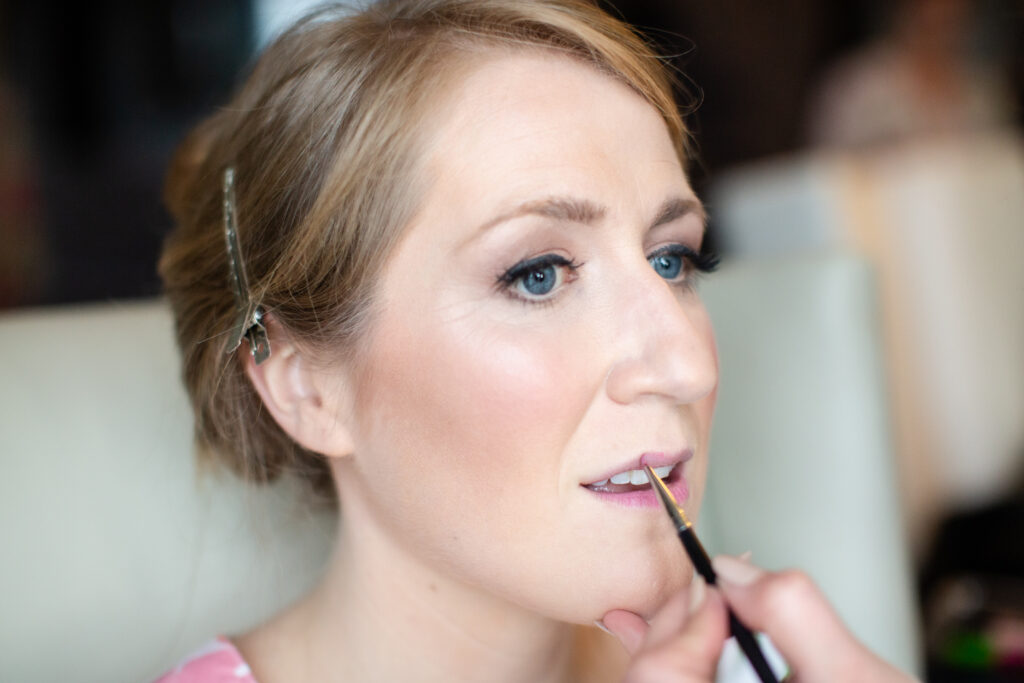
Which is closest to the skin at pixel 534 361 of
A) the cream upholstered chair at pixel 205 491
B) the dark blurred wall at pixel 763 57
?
the cream upholstered chair at pixel 205 491

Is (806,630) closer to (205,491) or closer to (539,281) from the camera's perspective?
(539,281)

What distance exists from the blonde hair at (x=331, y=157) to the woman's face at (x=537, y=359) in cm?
3

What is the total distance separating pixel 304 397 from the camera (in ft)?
3.09

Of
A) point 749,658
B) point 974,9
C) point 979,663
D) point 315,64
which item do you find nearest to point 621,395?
point 749,658

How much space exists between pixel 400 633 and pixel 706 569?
Result: 1.28 feet

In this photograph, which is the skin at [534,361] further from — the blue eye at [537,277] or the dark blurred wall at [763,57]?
the dark blurred wall at [763,57]

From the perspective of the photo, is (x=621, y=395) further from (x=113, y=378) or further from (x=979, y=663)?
(x=979, y=663)

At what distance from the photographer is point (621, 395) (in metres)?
0.79

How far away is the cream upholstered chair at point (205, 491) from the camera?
1.00m

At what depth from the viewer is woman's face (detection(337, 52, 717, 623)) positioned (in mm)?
797

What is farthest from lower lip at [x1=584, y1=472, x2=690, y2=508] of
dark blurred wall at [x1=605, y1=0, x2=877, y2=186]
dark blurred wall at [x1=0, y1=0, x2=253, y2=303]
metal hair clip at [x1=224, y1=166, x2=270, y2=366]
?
dark blurred wall at [x1=605, y1=0, x2=877, y2=186]

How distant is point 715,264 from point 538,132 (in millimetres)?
303

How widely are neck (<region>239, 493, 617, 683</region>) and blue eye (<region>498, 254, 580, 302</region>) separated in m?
0.29

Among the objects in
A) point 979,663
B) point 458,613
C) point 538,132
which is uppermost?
point 538,132
